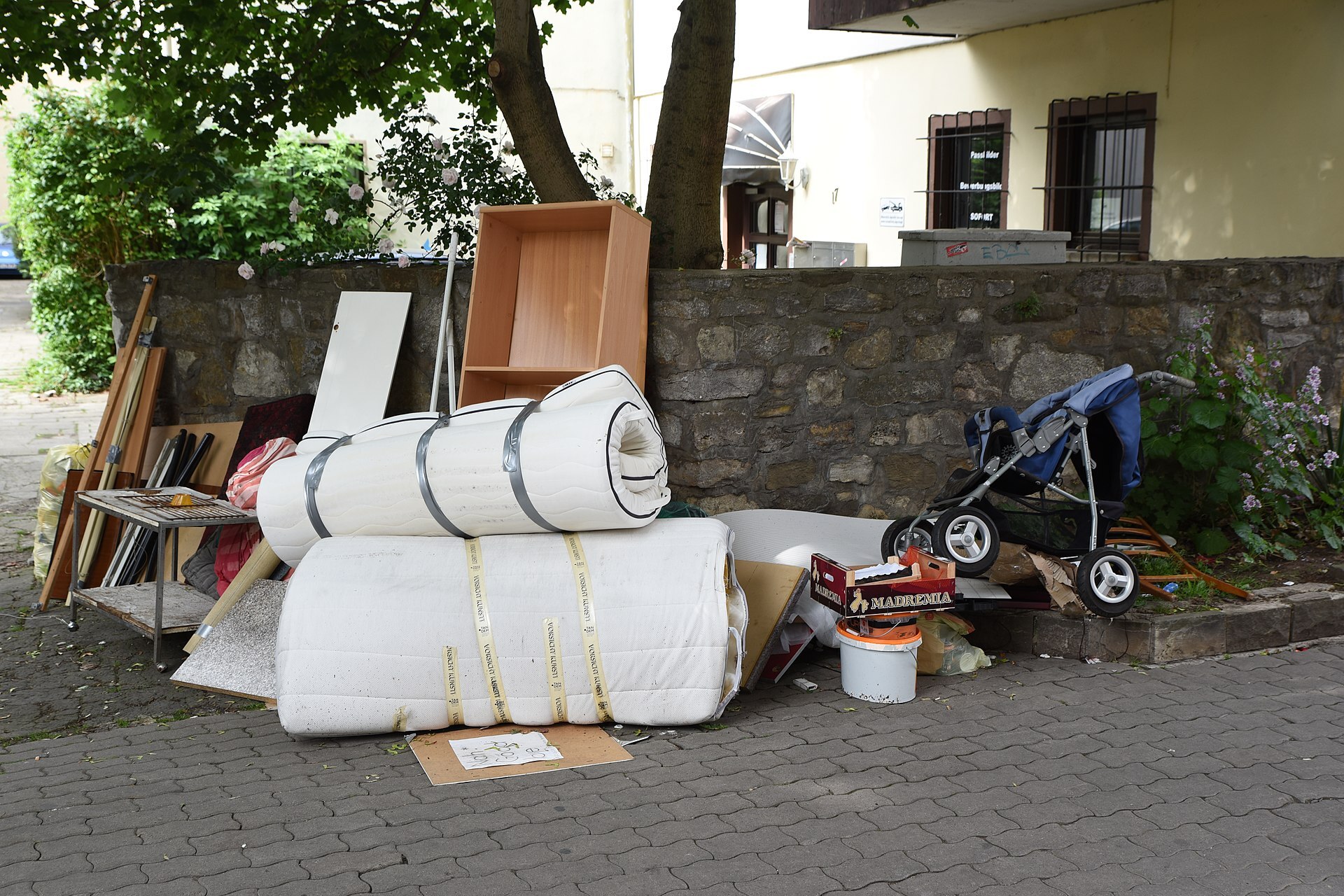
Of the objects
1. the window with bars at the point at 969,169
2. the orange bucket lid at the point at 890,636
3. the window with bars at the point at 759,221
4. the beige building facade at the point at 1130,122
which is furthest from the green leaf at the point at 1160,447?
the window with bars at the point at 759,221

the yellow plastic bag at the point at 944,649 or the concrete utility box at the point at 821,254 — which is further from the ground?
the concrete utility box at the point at 821,254

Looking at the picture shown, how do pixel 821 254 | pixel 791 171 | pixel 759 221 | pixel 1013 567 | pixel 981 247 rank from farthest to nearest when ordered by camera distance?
pixel 759 221
pixel 791 171
pixel 821 254
pixel 981 247
pixel 1013 567

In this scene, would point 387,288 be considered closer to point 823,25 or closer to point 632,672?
point 632,672

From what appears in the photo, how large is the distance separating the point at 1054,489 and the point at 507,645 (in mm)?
2288

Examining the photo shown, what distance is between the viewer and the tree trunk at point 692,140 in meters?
5.84

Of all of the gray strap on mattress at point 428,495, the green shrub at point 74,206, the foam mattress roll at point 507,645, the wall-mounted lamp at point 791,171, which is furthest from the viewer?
the wall-mounted lamp at point 791,171

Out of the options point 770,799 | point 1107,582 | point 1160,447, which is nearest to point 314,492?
point 770,799

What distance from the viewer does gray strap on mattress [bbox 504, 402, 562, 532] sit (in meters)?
4.03

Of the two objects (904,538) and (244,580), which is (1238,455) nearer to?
(904,538)

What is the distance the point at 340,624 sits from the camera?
12.8ft

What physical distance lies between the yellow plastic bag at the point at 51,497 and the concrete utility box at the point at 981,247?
14.6ft

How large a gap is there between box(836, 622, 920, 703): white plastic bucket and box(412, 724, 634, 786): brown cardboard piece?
3.14ft

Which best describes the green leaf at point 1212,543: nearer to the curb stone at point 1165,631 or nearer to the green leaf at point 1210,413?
the green leaf at point 1210,413

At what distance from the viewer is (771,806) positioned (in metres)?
3.44
